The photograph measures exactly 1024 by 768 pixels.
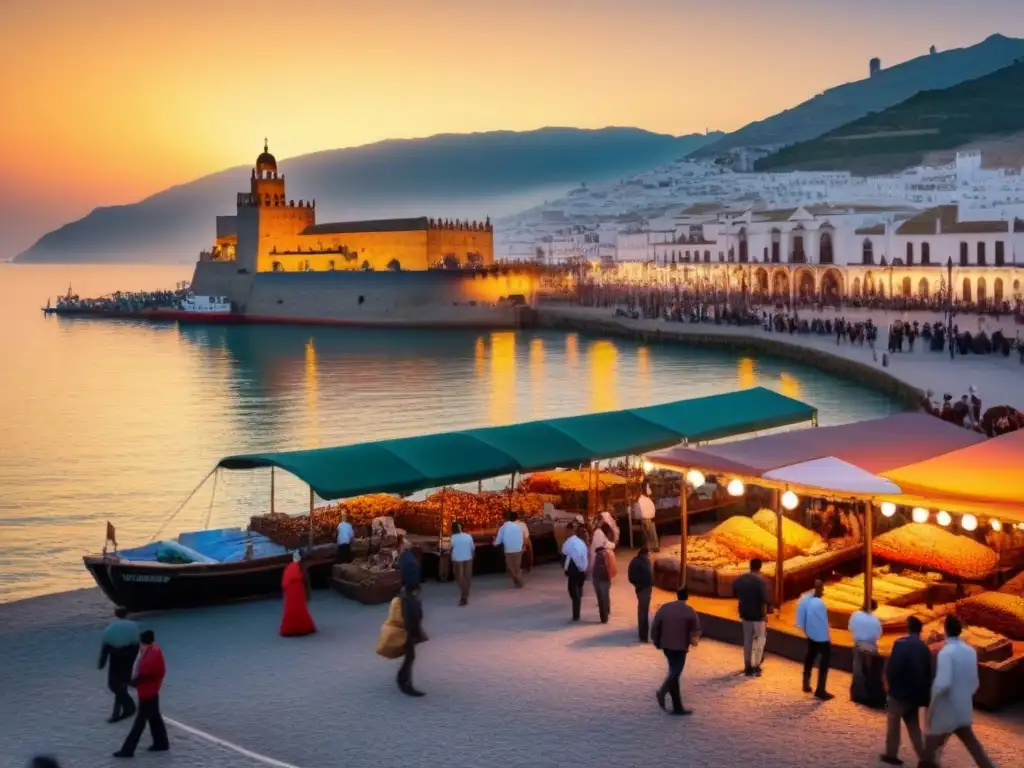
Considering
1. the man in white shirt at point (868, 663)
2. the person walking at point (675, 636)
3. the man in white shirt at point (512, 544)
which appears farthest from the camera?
the man in white shirt at point (512, 544)

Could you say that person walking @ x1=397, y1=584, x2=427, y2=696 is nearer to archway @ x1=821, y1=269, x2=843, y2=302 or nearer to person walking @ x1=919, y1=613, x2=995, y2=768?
person walking @ x1=919, y1=613, x2=995, y2=768

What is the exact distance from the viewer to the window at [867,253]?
222 ft

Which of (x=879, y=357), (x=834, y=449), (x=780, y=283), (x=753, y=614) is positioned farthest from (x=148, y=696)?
(x=780, y=283)

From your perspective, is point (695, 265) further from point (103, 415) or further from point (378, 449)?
point (378, 449)

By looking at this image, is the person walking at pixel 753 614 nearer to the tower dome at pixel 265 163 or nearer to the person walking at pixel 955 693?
the person walking at pixel 955 693

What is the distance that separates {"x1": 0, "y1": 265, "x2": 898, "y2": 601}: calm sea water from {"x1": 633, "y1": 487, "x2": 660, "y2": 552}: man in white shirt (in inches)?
324

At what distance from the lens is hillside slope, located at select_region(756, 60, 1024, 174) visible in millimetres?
150250

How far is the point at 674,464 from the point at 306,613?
156 inches

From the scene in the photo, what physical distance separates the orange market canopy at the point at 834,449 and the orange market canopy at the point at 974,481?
0.26 metres

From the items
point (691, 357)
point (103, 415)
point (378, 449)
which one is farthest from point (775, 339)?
point (378, 449)

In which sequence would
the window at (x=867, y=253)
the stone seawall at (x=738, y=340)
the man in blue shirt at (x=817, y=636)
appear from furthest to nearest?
the window at (x=867, y=253) < the stone seawall at (x=738, y=340) < the man in blue shirt at (x=817, y=636)

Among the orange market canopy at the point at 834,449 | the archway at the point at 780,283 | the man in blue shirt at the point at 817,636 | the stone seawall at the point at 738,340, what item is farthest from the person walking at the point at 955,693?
the archway at the point at 780,283

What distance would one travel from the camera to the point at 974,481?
32.9 feet

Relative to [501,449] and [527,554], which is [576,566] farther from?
Answer: [501,449]
